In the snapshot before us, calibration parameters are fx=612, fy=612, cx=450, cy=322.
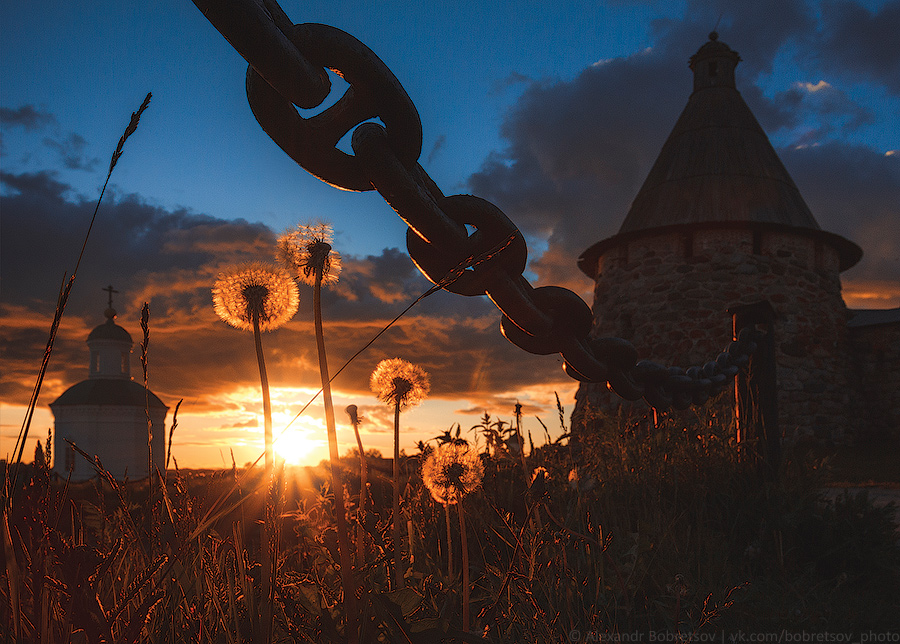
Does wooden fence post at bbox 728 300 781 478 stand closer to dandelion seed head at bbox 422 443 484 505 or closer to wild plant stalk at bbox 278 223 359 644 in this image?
dandelion seed head at bbox 422 443 484 505

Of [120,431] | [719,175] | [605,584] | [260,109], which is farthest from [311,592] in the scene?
[120,431]

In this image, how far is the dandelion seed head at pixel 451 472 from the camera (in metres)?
1.88

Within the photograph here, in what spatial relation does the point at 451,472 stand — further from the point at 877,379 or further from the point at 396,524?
the point at 877,379

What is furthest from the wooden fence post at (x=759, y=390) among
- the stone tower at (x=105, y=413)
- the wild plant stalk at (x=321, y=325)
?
the stone tower at (x=105, y=413)

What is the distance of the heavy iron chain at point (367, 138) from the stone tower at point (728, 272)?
478 inches

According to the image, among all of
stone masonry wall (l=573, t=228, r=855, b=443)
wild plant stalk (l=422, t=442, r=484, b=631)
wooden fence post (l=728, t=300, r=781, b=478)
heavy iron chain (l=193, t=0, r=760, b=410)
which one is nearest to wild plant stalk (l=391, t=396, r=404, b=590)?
wild plant stalk (l=422, t=442, r=484, b=631)

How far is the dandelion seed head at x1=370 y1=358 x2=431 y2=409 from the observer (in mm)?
2133

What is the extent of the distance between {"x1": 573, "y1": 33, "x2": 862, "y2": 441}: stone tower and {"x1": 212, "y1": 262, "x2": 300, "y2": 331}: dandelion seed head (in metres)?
12.2

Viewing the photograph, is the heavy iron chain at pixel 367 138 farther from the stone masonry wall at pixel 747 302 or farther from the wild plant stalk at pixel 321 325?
the stone masonry wall at pixel 747 302

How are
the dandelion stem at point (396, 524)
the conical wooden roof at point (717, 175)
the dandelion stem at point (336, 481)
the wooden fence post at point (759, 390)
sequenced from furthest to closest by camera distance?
the conical wooden roof at point (717, 175) < the wooden fence post at point (759, 390) < the dandelion stem at point (396, 524) < the dandelion stem at point (336, 481)

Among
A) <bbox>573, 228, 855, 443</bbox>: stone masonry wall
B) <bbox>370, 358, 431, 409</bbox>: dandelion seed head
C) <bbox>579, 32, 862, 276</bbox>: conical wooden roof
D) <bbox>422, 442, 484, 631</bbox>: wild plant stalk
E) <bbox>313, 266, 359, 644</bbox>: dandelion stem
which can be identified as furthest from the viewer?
<bbox>579, 32, 862, 276</bbox>: conical wooden roof

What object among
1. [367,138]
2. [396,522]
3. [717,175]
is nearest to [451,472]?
[396,522]

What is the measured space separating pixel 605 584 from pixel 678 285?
12.5 m

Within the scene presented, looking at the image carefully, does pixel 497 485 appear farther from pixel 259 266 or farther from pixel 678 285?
pixel 678 285
